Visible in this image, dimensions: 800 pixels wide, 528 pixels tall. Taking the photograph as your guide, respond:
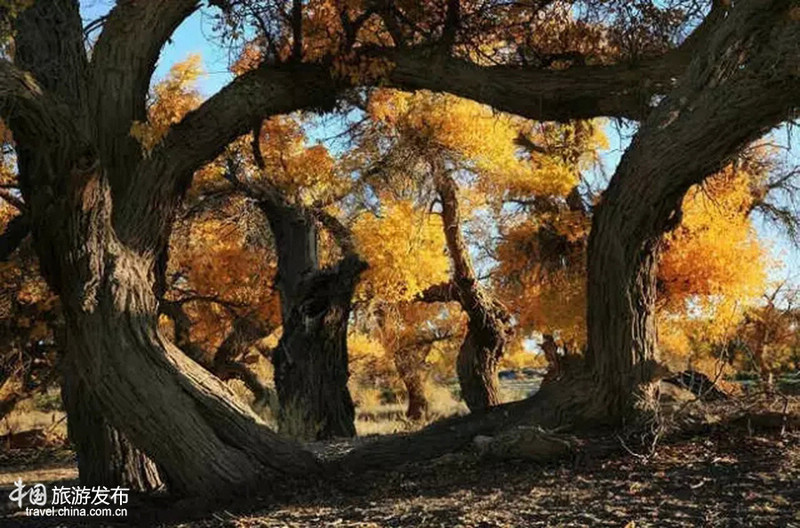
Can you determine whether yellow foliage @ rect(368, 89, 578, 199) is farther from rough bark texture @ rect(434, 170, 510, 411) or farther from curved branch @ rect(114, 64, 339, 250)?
curved branch @ rect(114, 64, 339, 250)

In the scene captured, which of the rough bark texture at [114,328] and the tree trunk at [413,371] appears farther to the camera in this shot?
the tree trunk at [413,371]

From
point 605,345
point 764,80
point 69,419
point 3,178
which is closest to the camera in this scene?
point 764,80

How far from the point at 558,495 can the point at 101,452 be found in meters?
4.38

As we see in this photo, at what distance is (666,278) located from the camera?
16.4m

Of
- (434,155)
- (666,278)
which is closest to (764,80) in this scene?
(434,155)

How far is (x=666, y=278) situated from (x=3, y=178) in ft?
41.9

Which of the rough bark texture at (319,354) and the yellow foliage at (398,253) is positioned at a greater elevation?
the yellow foliage at (398,253)

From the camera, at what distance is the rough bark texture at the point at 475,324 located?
603 inches

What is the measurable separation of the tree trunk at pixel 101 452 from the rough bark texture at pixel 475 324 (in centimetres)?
908

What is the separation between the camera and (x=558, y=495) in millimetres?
4648

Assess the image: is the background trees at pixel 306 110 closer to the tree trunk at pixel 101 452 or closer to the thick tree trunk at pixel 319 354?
the tree trunk at pixel 101 452

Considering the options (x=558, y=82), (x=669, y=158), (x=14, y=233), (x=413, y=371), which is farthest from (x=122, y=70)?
(x=413, y=371)

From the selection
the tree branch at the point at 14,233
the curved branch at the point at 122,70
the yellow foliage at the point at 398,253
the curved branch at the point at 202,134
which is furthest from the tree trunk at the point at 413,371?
the curved branch at the point at 122,70

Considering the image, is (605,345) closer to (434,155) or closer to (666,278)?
(434,155)
